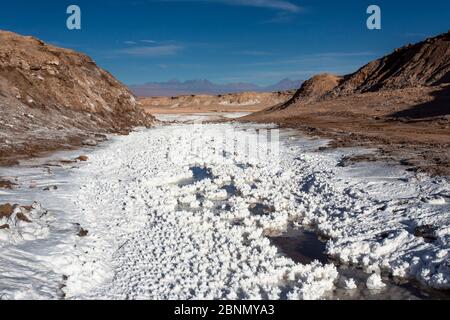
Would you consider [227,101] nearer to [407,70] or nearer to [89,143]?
[407,70]

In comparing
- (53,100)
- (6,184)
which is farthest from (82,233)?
(53,100)

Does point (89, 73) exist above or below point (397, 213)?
above

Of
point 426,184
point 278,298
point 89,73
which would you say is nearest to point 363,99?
point 89,73

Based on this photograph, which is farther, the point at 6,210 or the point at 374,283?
the point at 6,210

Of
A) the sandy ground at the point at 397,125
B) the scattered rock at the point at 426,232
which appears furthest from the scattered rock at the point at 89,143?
the scattered rock at the point at 426,232

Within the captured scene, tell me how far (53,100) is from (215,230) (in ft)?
96.8

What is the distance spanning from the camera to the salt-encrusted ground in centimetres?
834

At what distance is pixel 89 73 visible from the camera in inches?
1932

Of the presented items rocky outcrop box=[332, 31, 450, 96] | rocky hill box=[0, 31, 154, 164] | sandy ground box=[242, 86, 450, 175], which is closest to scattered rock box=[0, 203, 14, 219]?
rocky hill box=[0, 31, 154, 164]

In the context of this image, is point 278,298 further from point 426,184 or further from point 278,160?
point 278,160

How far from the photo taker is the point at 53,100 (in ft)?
121

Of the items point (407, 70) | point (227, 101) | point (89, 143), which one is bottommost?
point (89, 143)
